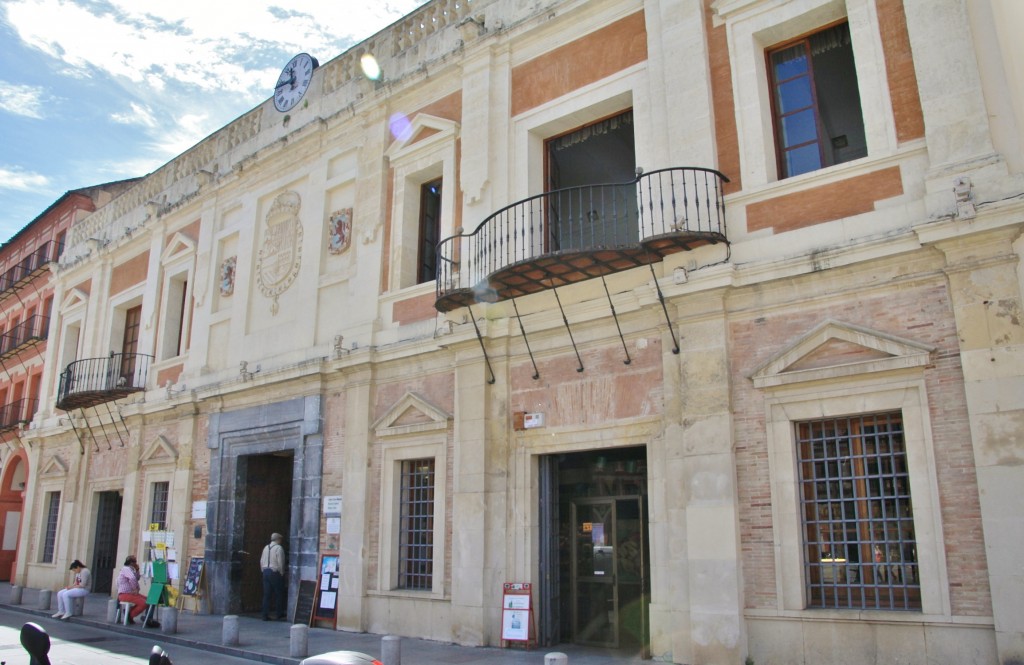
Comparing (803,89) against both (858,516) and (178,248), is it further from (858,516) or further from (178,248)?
(178,248)

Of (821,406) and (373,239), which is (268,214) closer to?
(373,239)

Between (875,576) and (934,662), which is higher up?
(875,576)

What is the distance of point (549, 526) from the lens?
1161 centimetres

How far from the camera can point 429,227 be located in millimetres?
15055

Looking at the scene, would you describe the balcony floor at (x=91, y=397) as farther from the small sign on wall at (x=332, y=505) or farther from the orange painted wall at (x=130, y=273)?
the small sign on wall at (x=332, y=505)

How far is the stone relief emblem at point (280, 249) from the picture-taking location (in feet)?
54.5

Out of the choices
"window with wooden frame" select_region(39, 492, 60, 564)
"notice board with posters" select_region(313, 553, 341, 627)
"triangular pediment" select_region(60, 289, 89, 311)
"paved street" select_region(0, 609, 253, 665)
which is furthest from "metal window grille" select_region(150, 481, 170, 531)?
"triangular pediment" select_region(60, 289, 89, 311)

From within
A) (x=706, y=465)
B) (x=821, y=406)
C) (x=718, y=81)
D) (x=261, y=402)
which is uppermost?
(x=718, y=81)

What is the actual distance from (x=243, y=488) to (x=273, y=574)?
2.29 metres

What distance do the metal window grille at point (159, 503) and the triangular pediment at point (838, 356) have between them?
14424 mm

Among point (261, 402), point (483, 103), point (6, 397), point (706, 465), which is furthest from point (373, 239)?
point (6, 397)

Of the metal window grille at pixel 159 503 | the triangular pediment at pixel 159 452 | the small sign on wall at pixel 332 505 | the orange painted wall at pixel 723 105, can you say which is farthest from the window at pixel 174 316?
the orange painted wall at pixel 723 105

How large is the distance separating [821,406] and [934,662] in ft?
8.87

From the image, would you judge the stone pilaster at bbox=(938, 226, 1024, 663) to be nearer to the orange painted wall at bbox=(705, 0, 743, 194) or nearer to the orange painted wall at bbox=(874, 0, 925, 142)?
the orange painted wall at bbox=(874, 0, 925, 142)
